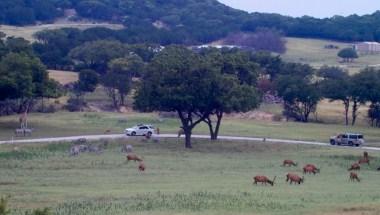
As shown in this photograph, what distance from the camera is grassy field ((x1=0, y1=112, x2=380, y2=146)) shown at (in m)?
89.9

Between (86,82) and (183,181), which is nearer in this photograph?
(183,181)

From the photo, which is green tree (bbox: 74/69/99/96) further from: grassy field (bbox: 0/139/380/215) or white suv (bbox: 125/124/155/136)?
grassy field (bbox: 0/139/380/215)

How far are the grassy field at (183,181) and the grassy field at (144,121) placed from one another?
438 inches

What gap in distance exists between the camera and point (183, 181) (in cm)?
5216

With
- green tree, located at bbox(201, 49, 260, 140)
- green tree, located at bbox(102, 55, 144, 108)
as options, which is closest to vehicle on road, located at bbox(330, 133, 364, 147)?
green tree, located at bbox(201, 49, 260, 140)

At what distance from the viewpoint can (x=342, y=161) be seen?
70375 millimetres

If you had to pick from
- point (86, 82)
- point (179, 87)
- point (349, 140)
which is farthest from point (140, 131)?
point (86, 82)

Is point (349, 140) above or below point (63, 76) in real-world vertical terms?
below

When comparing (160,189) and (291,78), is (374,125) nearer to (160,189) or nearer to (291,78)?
(291,78)

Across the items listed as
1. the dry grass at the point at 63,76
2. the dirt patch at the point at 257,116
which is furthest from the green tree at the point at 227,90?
the dry grass at the point at 63,76

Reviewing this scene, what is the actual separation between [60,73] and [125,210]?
109381 millimetres

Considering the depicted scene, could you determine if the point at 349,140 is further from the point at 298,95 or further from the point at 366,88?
the point at 298,95

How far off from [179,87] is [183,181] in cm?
2959

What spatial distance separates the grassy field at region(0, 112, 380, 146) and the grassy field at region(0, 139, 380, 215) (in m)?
11.1
